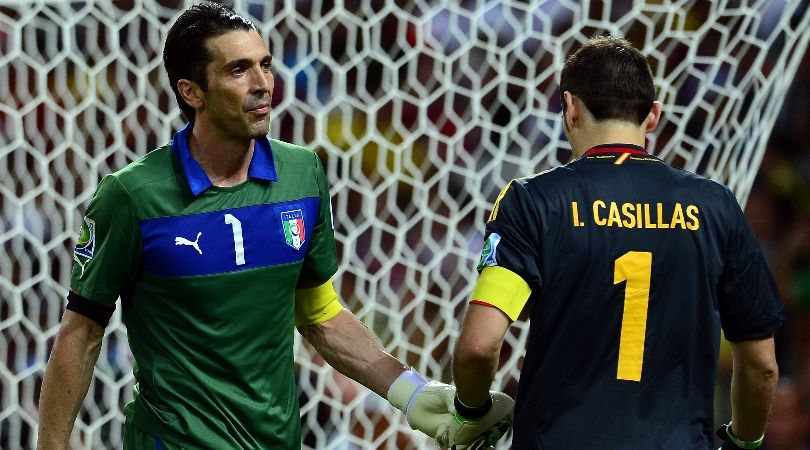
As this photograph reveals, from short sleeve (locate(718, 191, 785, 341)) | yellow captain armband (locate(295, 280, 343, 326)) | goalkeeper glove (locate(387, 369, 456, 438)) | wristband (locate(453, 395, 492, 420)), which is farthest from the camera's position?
yellow captain armband (locate(295, 280, 343, 326))

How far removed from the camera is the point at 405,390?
Answer: 289 cm

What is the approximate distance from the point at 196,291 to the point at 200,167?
275 millimetres

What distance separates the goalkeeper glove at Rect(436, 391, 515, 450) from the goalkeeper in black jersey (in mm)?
177

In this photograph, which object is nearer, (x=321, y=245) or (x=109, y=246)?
(x=109, y=246)

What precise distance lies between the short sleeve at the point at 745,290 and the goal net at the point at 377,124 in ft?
4.68

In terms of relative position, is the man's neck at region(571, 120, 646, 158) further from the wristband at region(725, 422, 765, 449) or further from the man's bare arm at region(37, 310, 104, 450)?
the man's bare arm at region(37, 310, 104, 450)

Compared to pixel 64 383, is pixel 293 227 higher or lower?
higher

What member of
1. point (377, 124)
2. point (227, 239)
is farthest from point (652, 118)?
point (377, 124)

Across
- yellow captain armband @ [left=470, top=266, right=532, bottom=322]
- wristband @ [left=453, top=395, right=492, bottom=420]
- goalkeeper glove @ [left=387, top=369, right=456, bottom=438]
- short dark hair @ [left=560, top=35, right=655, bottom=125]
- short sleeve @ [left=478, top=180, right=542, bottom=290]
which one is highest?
short dark hair @ [left=560, top=35, right=655, bottom=125]

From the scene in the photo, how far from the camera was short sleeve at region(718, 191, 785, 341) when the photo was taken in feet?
7.86

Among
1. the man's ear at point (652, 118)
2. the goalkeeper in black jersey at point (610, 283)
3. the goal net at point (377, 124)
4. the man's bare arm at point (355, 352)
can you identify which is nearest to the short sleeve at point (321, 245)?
the man's bare arm at point (355, 352)

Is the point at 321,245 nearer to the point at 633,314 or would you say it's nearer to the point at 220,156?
the point at 220,156

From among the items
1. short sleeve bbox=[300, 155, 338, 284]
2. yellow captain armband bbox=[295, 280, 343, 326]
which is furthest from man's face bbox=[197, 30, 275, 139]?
yellow captain armband bbox=[295, 280, 343, 326]

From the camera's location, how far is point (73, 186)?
3977 millimetres
